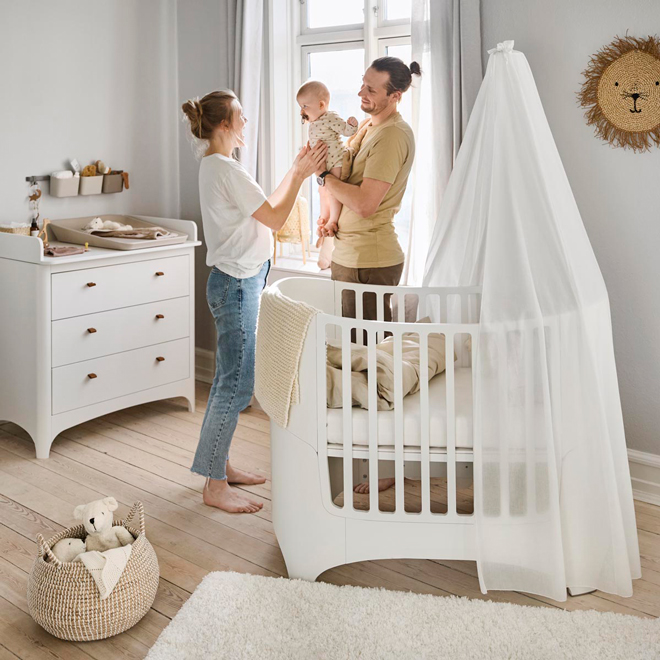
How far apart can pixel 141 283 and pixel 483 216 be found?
5.43 ft

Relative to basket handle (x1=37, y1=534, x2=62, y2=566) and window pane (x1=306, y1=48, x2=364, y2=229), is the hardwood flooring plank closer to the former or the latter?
basket handle (x1=37, y1=534, x2=62, y2=566)

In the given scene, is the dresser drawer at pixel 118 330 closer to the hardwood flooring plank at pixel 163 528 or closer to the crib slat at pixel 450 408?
the hardwood flooring plank at pixel 163 528

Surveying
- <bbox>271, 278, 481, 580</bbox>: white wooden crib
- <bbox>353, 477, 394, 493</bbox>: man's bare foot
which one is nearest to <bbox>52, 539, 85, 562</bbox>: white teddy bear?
<bbox>271, 278, 481, 580</bbox>: white wooden crib

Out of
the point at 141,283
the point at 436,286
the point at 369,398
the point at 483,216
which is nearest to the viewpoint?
A: the point at 369,398

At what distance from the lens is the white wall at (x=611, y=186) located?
8.61ft

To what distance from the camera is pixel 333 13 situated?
3.71m

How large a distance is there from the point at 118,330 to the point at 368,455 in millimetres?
1656

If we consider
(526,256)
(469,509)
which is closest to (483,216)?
(526,256)

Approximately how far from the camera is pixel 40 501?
2.73 metres

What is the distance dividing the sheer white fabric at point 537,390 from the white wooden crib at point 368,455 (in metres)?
0.09

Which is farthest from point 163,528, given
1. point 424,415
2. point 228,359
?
point 424,415

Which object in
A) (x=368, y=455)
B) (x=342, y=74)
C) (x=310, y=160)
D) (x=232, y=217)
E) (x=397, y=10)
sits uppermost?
(x=397, y=10)

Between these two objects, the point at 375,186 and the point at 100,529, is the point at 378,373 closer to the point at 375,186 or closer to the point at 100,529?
the point at 375,186

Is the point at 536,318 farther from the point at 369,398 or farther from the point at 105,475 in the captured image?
the point at 105,475
